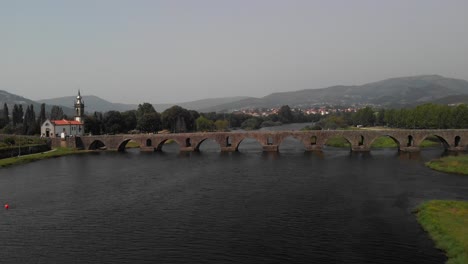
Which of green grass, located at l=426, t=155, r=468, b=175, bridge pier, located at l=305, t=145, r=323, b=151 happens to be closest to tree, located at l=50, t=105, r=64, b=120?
bridge pier, located at l=305, t=145, r=323, b=151

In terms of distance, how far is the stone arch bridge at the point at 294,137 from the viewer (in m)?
87.9

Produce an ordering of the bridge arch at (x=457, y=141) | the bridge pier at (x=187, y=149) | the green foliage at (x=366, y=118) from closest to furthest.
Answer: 1. the bridge arch at (x=457, y=141)
2. the bridge pier at (x=187, y=149)
3. the green foliage at (x=366, y=118)

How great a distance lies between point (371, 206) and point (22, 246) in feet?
99.5

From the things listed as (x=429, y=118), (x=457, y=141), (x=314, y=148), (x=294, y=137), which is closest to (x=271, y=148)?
(x=294, y=137)

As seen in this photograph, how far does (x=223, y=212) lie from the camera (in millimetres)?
42031

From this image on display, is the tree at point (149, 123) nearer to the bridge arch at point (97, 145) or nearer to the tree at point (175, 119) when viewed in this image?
the tree at point (175, 119)

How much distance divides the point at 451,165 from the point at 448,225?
32.6 m

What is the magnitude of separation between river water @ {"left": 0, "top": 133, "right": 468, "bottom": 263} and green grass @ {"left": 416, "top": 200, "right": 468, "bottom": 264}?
0.78m

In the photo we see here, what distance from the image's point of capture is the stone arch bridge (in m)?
87.9

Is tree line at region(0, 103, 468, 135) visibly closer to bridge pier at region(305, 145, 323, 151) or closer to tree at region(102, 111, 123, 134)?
tree at region(102, 111, 123, 134)

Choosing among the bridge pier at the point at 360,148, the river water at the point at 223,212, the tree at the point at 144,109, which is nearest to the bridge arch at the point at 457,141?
the bridge pier at the point at 360,148

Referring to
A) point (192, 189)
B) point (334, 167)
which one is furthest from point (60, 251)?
point (334, 167)

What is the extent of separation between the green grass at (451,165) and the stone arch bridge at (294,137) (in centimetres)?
1927

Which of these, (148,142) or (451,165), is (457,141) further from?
(148,142)
